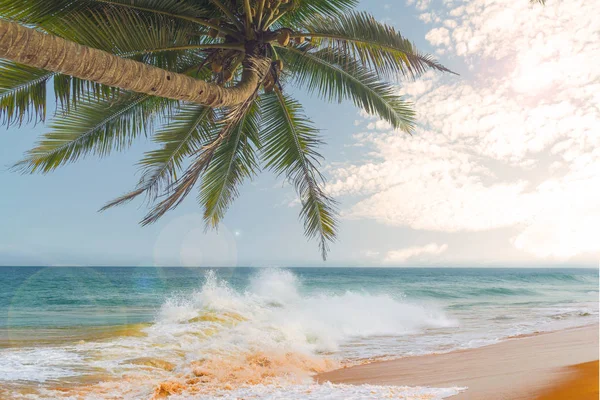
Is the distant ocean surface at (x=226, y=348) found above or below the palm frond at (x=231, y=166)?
Answer: below

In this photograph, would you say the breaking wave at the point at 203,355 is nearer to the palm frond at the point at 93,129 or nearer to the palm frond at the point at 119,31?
the palm frond at the point at 93,129

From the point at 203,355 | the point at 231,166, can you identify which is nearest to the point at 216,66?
the point at 231,166

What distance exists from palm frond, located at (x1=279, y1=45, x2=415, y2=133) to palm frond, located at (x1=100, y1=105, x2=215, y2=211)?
154 centimetres

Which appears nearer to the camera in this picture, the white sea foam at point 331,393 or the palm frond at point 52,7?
the palm frond at point 52,7

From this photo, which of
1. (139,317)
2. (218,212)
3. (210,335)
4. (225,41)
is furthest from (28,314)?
(225,41)


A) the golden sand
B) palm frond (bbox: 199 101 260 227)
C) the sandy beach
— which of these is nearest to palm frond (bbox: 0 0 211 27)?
palm frond (bbox: 199 101 260 227)

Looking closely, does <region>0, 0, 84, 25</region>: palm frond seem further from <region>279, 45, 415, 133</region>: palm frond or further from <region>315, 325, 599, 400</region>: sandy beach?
<region>315, 325, 599, 400</region>: sandy beach

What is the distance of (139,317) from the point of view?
16297mm

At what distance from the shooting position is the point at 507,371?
606 centimetres

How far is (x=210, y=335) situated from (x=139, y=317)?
8.02m

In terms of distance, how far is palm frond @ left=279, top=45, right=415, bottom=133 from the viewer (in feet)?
20.7

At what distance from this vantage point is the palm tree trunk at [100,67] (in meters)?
2.42

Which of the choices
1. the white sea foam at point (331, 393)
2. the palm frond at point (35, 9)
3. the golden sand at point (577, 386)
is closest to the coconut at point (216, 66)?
the palm frond at point (35, 9)

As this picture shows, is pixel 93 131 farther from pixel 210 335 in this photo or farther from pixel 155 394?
pixel 210 335
